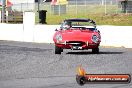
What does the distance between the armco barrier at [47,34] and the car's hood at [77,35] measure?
246 inches

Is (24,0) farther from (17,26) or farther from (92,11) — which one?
(17,26)

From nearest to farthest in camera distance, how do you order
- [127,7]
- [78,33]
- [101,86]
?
[101,86], [78,33], [127,7]

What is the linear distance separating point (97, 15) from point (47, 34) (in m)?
20.0

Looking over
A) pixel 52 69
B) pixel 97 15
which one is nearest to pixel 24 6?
pixel 97 15

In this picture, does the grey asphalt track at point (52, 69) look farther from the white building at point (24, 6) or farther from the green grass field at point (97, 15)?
the white building at point (24, 6)

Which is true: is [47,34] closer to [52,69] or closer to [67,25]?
[67,25]

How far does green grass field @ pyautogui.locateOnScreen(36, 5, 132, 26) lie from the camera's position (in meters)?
45.1

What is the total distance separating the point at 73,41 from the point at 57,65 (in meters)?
4.33

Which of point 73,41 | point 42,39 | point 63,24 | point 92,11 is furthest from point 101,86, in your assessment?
point 92,11

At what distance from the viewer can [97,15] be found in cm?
4944

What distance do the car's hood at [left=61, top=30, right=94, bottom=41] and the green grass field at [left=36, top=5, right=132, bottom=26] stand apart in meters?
23.7

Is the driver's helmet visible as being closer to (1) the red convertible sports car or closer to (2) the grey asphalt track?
(1) the red convertible sports car

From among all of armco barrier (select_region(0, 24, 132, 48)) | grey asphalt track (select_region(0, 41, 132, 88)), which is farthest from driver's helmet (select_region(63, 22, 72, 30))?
armco barrier (select_region(0, 24, 132, 48))

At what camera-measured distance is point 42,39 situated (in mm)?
30312
